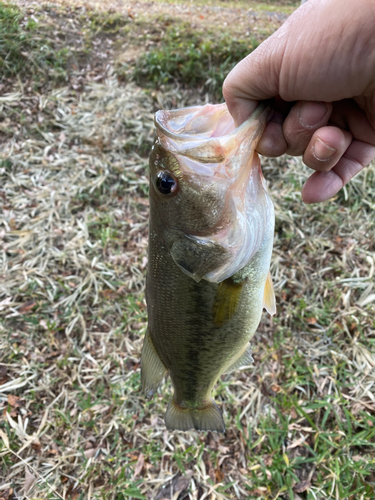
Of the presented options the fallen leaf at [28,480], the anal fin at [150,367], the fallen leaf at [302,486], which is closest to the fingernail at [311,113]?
the anal fin at [150,367]

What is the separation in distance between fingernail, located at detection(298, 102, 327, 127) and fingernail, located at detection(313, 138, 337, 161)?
0.29 ft

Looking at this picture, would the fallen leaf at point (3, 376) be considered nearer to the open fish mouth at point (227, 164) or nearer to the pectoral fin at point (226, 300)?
the pectoral fin at point (226, 300)

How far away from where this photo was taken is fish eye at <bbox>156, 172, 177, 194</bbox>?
1.19m

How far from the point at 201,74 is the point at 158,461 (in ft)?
13.9

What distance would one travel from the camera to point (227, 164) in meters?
1.15

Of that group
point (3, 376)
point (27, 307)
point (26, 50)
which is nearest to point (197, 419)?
point (3, 376)

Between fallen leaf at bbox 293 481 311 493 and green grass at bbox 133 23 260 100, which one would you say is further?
green grass at bbox 133 23 260 100

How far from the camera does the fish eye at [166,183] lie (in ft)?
3.91

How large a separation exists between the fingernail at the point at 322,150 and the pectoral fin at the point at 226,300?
0.66 m

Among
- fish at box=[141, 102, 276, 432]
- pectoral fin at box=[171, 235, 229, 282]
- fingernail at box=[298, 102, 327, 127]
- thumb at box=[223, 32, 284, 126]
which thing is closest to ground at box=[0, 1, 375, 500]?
fish at box=[141, 102, 276, 432]

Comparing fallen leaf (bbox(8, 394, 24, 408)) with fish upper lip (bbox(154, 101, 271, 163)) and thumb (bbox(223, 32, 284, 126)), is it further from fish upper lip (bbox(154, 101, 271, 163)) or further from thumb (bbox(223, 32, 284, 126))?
thumb (bbox(223, 32, 284, 126))

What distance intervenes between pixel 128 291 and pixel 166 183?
2179mm

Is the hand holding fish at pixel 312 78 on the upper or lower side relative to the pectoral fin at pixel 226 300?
upper

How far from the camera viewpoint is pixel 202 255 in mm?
1237
